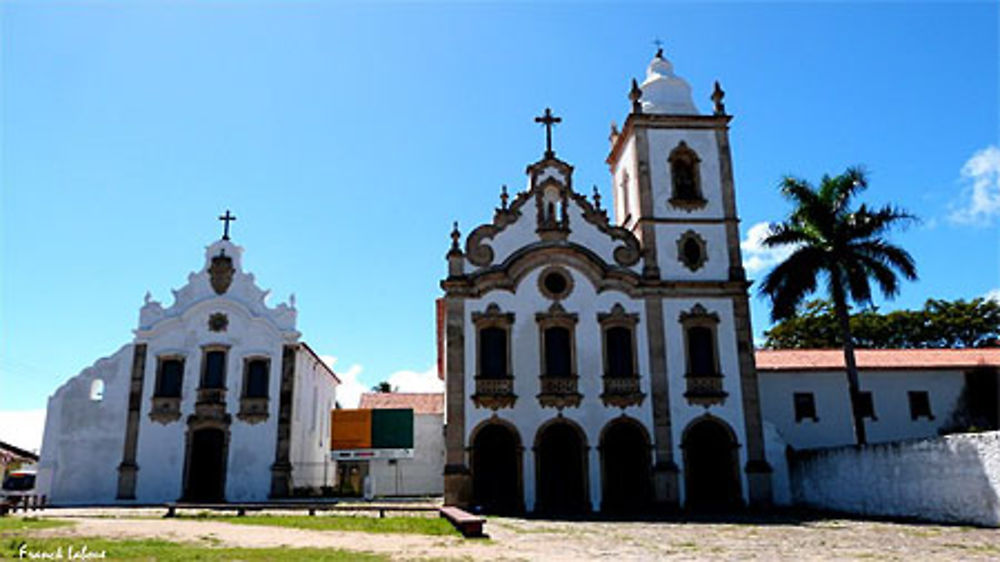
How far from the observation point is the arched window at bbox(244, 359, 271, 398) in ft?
91.6

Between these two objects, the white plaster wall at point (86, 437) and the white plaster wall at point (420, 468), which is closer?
the white plaster wall at point (86, 437)

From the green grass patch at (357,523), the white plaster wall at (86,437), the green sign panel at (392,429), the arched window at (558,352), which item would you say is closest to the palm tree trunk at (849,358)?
the arched window at (558,352)

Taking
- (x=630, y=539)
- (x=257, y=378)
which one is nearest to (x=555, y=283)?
(x=257, y=378)

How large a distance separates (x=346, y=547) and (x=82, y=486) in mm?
18950

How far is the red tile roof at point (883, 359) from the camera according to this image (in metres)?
28.2

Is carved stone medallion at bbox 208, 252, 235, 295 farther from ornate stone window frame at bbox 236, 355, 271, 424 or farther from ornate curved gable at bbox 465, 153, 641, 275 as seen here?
→ ornate curved gable at bbox 465, 153, 641, 275

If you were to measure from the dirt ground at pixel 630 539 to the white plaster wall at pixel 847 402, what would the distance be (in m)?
8.41

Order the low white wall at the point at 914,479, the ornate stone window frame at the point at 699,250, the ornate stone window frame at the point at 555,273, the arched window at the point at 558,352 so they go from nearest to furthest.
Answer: the low white wall at the point at 914,479 < the arched window at the point at 558,352 < the ornate stone window frame at the point at 555,273 < the ornate stone window frame at the point at 699,250

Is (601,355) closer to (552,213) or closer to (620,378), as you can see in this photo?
(620,378)

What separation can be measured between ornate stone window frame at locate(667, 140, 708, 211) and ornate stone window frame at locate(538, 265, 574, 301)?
16.3 feet

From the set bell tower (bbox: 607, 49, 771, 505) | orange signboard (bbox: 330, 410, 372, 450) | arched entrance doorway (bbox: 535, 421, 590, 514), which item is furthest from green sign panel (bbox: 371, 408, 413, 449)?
bell tower (bbox: 607, 49, 771, 505)

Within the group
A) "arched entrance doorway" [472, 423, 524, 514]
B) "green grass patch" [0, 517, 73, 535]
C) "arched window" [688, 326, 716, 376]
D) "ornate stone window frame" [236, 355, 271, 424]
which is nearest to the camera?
"green grass patch" [0, 517, 73, 535]

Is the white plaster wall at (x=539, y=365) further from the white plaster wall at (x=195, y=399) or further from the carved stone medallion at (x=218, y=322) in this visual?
the carved stone medallion at (x=218, y=322)

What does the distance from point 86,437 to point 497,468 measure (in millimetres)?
15018
